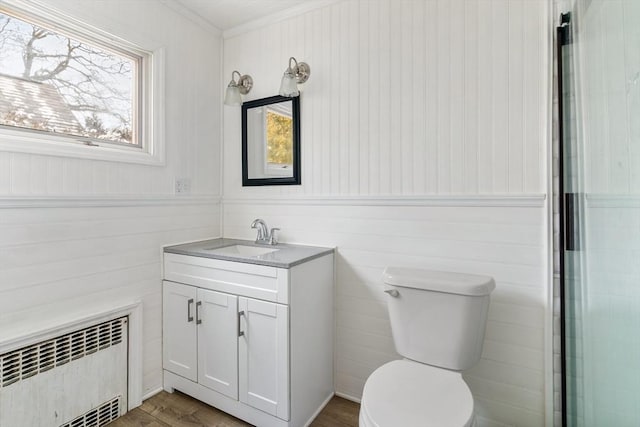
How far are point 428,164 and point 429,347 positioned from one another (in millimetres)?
915

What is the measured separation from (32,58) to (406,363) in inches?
87.3

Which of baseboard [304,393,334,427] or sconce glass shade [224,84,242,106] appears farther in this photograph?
sconce glass shade [224,84,242,106]

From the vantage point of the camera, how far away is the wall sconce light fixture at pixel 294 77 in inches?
74.8

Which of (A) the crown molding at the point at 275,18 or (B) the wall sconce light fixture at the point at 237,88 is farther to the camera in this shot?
(B) the wall sconce light fixture at the point at 237,88

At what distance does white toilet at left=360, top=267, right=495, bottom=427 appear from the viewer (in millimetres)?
1082

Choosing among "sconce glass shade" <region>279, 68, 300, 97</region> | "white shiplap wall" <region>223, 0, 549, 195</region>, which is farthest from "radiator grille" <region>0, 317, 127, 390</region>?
"sconce glass shade" <region>279, 68, 300, 97</region>

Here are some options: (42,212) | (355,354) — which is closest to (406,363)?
(355,354)

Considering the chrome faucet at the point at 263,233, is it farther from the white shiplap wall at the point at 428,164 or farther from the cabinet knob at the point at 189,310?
the cabinet knob at the point at 189,310

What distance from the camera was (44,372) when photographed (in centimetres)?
146

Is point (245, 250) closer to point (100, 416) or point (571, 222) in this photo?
point (100, 416)

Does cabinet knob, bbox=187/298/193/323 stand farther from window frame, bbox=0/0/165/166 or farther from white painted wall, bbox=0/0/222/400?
window frame, bbox=0/0/165/166

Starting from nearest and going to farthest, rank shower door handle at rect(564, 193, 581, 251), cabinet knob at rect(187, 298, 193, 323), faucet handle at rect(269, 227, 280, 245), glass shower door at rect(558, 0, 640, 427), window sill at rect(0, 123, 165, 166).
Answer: glass shower door at rect(558, 0, 640, 427) < shower door handle at rect(564, 193, 581, 251) < window sill at rect(0, 123, 165, 166) < cabinet knob at rect(187, 298, 193, 323) < faucet handle at rect(269, 227, 280, 245)

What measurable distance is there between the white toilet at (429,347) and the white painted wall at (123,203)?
141 centimetres

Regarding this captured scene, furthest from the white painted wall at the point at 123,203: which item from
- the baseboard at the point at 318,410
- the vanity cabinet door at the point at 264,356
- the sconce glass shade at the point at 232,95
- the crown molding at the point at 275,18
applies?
the baseboard at the point at 318,410
